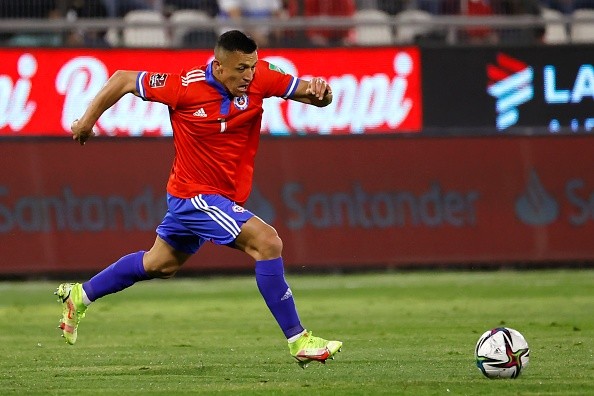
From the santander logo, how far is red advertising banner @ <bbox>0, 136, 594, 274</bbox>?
0.85m

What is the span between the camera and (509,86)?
62.4 ft

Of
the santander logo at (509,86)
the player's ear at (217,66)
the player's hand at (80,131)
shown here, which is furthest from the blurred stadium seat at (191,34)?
the player's hand at (80,131)

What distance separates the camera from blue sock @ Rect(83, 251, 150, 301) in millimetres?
9586

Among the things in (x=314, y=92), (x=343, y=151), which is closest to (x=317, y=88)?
(x=314, y=92)

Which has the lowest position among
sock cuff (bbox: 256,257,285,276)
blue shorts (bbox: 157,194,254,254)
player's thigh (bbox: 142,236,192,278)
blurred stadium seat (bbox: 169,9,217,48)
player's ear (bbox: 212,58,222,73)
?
player's thigh (bbox: 142,236,192,278)

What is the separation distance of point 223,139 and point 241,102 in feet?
0.94

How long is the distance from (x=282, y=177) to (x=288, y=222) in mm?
623

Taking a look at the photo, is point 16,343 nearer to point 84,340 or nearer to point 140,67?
point 84,340

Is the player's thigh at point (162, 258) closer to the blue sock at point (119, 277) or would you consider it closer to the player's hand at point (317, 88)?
the blue sock at point (119, 277)

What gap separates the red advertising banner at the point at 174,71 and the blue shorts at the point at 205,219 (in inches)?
362

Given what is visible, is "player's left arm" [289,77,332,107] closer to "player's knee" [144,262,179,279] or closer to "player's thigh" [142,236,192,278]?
"player's thigh" [142,236,192,278]

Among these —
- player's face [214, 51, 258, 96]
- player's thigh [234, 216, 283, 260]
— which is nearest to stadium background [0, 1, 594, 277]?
player's face [214, 51, 258, 96]

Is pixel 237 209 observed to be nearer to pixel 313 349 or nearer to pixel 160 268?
pixel 160 268

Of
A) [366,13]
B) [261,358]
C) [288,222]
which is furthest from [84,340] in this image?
[366,13]
